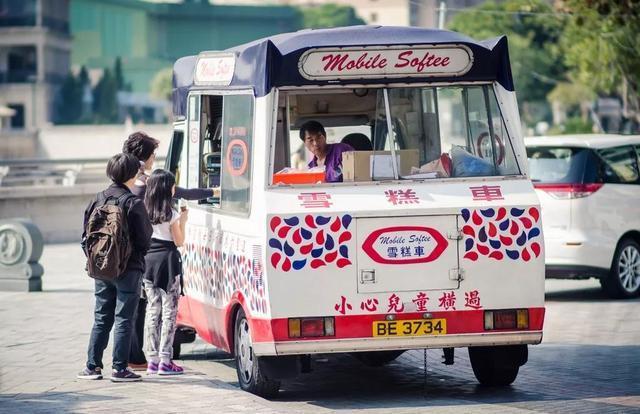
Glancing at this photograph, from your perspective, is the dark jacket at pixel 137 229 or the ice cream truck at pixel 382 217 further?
the dark jacket at pixel 137 229

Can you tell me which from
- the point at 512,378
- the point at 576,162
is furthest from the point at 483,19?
the point at 512,378

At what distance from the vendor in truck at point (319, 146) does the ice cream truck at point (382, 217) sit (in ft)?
0.19

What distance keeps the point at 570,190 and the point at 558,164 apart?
0.40 m

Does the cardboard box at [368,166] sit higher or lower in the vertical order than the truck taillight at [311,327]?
higher

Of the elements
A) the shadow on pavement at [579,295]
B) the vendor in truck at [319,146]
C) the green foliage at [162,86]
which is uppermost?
the green foliage at [162,86]

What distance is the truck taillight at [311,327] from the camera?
31.2ft

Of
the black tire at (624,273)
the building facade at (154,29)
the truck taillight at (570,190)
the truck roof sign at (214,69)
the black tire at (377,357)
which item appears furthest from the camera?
A: the building facade at (154,29)

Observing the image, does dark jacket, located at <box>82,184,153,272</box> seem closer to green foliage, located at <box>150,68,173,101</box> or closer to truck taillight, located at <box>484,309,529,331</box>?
truck taillight, located at <box>484,309,529,331</box>

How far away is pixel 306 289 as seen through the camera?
31.2ft

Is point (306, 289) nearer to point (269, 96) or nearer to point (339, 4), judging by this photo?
point (269, 96)

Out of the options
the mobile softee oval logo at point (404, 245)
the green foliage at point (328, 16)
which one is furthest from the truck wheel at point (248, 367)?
the green foliage at point (328, 16)

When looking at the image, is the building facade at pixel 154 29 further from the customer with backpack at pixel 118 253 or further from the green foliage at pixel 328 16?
the customer with backpack at pixel 118 253

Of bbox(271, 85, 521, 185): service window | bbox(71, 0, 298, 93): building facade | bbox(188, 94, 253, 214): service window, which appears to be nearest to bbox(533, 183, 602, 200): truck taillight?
bbox(271, 85, 521, 185): service window

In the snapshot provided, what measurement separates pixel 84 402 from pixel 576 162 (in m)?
8.00
